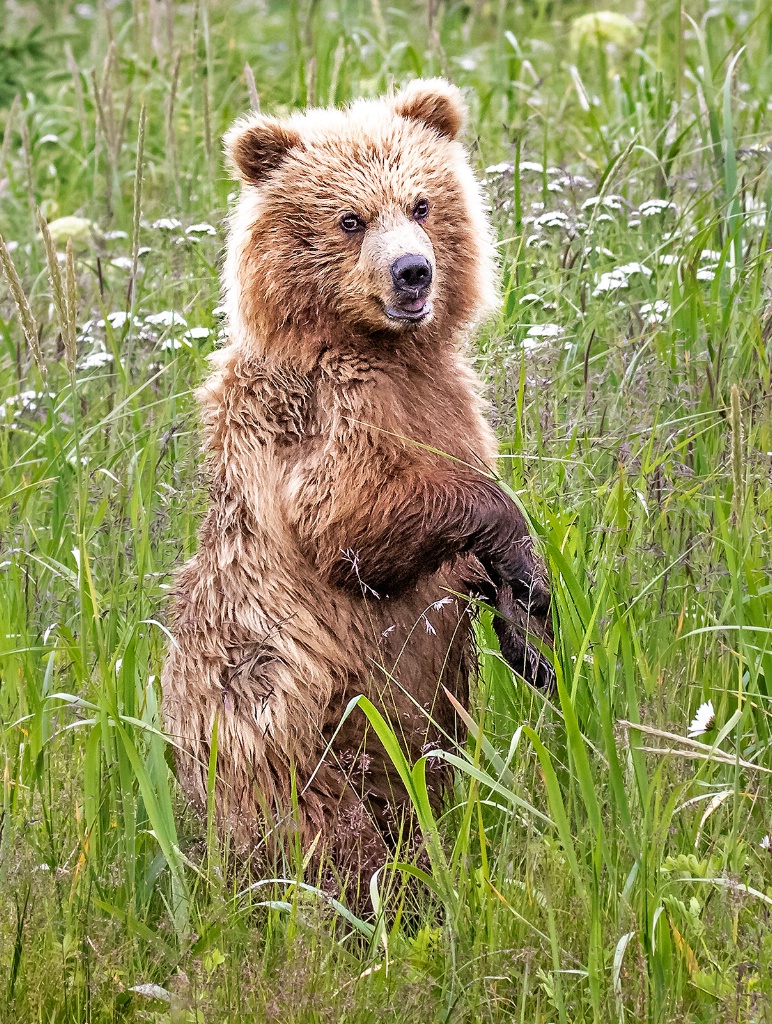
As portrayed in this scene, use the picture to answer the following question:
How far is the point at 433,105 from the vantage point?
13.1 ft

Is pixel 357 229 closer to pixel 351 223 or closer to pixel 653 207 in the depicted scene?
pixel 351 223

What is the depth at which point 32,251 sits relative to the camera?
6.09m

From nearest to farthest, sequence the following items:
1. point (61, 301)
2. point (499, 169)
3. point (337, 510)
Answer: point (61, 301) < point (337, 510) < point (499, 169)

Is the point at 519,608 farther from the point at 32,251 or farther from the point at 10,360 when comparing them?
the point at 32,251

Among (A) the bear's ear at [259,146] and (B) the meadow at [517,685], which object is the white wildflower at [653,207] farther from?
(A) the bear's ear at [259,146]

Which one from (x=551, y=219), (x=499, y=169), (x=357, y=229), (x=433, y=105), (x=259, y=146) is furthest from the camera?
(x=499, y=169)

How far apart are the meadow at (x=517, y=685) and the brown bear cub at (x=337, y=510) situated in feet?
0.51

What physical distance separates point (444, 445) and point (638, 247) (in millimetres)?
2124

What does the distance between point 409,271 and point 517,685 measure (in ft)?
3.73

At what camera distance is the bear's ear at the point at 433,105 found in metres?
3.98

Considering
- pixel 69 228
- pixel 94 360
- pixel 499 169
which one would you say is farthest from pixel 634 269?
pixel 69 228

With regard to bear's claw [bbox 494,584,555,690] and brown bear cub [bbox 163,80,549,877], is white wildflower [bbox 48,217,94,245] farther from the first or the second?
bear's claw [bbox 494,584,555,690]

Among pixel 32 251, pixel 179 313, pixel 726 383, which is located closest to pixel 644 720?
pixel 726 383

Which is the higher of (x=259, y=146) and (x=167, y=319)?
(x=259, y=146)
